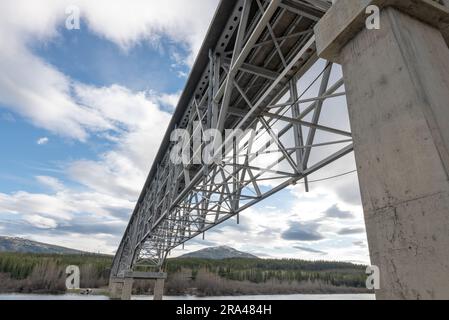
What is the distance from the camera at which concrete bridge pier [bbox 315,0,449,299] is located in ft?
5.70

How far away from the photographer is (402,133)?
200 centimetres

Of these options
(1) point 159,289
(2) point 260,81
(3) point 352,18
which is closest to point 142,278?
(1) point 159,289

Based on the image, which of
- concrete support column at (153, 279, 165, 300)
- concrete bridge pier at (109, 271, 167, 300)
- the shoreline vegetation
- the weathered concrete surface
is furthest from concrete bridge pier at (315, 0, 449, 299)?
the shoreline vegetation

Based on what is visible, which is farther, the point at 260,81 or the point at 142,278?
the point at 142,278

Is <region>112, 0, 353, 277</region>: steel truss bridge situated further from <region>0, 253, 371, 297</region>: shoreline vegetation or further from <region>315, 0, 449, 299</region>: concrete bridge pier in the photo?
<region>0, 253, 371, 297</region>: shoreline vegetation

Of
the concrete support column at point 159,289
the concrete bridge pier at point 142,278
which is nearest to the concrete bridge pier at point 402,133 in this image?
the concrete bridge pier at point 142,278

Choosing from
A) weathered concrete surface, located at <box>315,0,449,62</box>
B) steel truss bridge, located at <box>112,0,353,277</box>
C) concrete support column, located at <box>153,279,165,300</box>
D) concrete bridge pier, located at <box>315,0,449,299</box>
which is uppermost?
steel truss bridge, located at <box>112,0,353,277</box>

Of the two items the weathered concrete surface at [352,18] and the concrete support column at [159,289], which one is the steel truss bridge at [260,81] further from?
the concrete support column at [159,289]

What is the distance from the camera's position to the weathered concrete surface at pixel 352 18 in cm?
239

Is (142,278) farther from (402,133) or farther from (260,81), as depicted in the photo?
(402,133)

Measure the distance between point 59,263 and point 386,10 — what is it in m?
85.8

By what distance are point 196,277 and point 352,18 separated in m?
83.8

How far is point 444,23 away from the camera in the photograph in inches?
102
